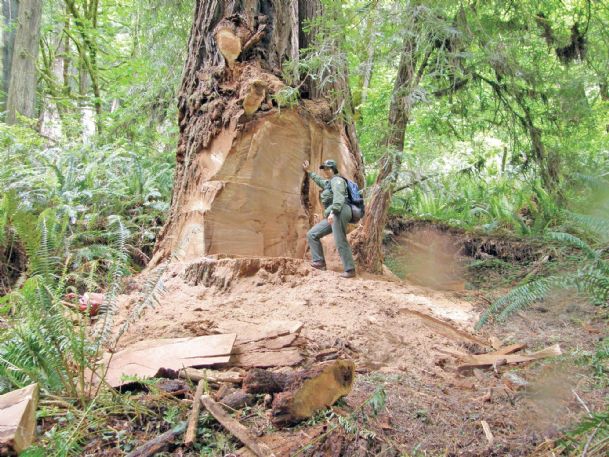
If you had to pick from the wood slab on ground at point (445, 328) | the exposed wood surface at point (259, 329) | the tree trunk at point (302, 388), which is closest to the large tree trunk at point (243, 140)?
the exposed wood surface at point (259, 329)

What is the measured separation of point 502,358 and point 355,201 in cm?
301

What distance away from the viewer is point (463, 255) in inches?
345

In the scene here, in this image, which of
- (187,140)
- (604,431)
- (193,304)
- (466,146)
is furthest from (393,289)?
(466,146)

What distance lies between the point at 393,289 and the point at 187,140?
10.6 feet

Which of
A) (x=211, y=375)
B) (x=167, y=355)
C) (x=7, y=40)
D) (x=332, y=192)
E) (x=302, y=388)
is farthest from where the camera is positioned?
(x=7, y=40)

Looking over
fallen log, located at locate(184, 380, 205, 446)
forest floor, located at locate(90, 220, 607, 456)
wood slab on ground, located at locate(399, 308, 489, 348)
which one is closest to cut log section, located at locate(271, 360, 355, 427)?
forest floor, located at locate(90, 220, 607, 456)

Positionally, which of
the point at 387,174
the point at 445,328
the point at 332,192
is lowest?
the point at 445,328

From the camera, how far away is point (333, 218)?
6.13 meters

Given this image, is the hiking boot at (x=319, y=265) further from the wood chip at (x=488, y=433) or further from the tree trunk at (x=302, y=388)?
the wood chip at (x=488, y=433)

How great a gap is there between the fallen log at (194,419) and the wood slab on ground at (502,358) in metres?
2.00

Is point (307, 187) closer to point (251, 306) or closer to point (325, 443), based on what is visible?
point (251, 306)

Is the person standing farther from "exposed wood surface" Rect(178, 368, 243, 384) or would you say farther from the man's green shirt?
"exposed wood surface" Rect(178, 368, 243, 384)

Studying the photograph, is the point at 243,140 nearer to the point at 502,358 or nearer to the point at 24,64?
the point at 502,358

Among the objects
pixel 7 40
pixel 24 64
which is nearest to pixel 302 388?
pixel 24 64
